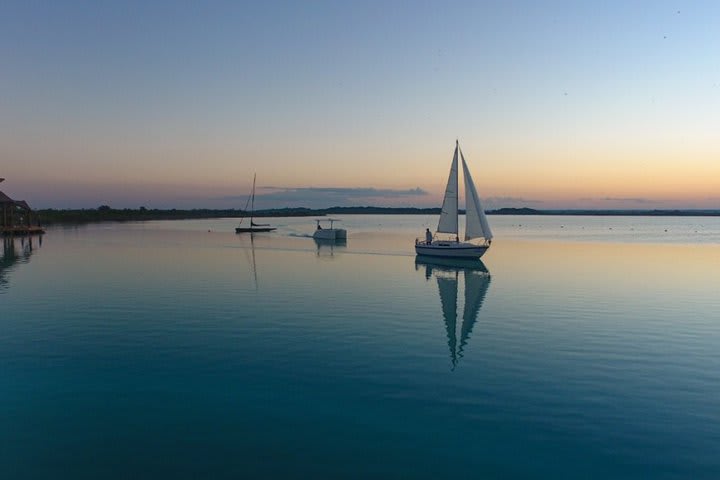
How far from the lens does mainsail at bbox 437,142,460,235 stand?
2194 inches

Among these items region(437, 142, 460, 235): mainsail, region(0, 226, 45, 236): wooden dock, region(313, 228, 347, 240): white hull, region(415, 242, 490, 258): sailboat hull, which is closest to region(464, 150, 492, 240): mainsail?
region(415, 242, 490, 258): sailboat hull

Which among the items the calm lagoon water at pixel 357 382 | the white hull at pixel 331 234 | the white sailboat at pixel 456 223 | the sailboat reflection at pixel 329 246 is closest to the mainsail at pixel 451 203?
the white sailboat at pixel 456 223

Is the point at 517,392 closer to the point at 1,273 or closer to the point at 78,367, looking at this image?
the point at 78,367

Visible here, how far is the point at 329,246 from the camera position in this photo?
78.9 meters

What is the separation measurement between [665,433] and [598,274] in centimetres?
3436

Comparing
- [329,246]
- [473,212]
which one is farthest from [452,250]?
[329,246]

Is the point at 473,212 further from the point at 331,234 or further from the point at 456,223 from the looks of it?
the point at 331,234

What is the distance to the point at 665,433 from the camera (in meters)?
13.1

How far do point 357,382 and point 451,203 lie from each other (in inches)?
1631

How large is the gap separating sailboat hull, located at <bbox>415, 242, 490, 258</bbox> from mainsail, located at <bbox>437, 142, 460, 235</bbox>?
1.50 meters

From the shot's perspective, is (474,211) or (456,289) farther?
(474,211)

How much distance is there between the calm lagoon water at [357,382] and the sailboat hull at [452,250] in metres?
17.6

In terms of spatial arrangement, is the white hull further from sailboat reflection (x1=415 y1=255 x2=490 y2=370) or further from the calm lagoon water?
the calm lagoon water

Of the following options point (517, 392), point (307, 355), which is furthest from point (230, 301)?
point (517, 392)
